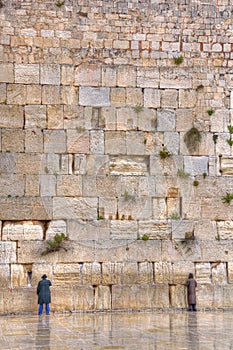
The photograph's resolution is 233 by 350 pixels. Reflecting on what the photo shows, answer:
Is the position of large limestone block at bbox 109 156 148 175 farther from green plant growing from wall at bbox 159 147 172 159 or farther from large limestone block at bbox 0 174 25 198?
large limestone block at bbox 0 174 25 198

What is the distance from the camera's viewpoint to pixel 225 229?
563 inches

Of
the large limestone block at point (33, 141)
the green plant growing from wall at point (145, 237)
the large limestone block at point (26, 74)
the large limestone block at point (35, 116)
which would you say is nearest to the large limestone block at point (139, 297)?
the green plant growing from wall at point (145, 237)

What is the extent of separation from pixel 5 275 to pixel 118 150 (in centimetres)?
343

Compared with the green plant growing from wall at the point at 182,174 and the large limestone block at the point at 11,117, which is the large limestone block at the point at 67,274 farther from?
the large limestone block at the point at 11,117

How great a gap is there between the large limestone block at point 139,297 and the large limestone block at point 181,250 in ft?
2.28

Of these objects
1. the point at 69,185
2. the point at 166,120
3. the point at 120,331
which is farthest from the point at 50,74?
the point at 120,331

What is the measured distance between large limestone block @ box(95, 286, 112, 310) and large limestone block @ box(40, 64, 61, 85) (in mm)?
4323

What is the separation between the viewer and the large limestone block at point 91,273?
13523mm

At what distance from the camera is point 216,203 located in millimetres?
14398

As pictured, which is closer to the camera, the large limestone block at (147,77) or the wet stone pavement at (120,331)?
the wet stone pavement at (120,331)

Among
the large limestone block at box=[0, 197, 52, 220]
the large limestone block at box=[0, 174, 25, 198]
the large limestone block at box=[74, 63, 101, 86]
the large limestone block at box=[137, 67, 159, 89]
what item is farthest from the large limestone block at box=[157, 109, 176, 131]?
the large limestone block at box=[0, 174, 25, 198]

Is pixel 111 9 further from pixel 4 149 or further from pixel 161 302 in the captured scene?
pixel 161 302

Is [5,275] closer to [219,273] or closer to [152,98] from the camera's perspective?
[219,273]

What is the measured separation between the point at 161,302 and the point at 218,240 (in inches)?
71.0
